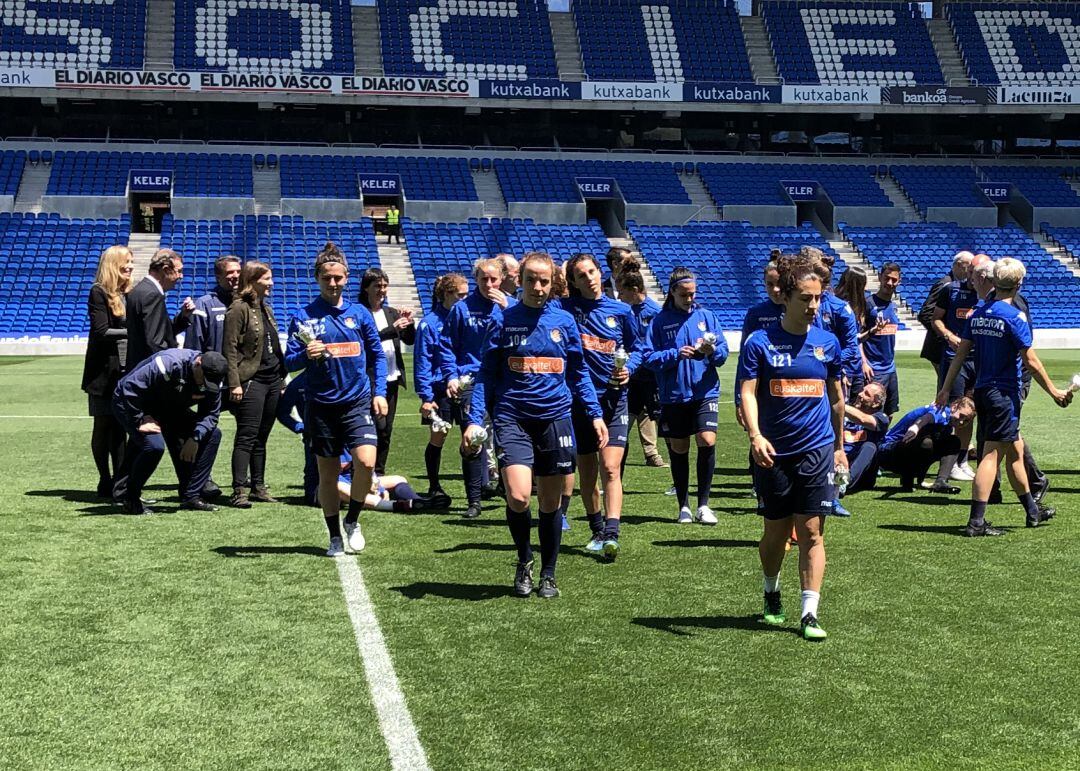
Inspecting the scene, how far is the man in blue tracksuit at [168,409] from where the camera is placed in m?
9.05

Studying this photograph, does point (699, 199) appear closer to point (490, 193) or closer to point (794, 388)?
point (490, 193)

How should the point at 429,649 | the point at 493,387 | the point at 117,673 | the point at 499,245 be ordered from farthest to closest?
the point at 499,245 → the point at 493,387 → the point at 429,649 → the point at 117,673

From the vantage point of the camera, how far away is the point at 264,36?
4588 centimetres

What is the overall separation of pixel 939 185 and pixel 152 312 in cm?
4377

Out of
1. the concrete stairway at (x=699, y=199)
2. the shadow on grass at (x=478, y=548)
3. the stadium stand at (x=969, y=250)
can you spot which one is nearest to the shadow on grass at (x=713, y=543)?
the shadow on grass at (x=478, y=548)

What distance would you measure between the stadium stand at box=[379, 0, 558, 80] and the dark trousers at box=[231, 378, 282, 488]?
1450 inches

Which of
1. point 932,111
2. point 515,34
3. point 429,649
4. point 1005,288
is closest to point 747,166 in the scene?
point 932,111

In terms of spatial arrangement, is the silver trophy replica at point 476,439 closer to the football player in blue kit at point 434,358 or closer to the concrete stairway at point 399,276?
the football player in blue kit at point 434,358

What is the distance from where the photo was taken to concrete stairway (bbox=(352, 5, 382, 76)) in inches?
1805

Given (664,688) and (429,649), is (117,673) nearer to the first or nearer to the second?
(429,649)

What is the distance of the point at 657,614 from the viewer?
21.0ft

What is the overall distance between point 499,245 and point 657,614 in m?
35.3

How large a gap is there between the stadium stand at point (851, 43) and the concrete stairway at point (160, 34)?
78.7 feet

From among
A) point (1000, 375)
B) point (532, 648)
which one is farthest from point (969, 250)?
→ point (532, 648)
